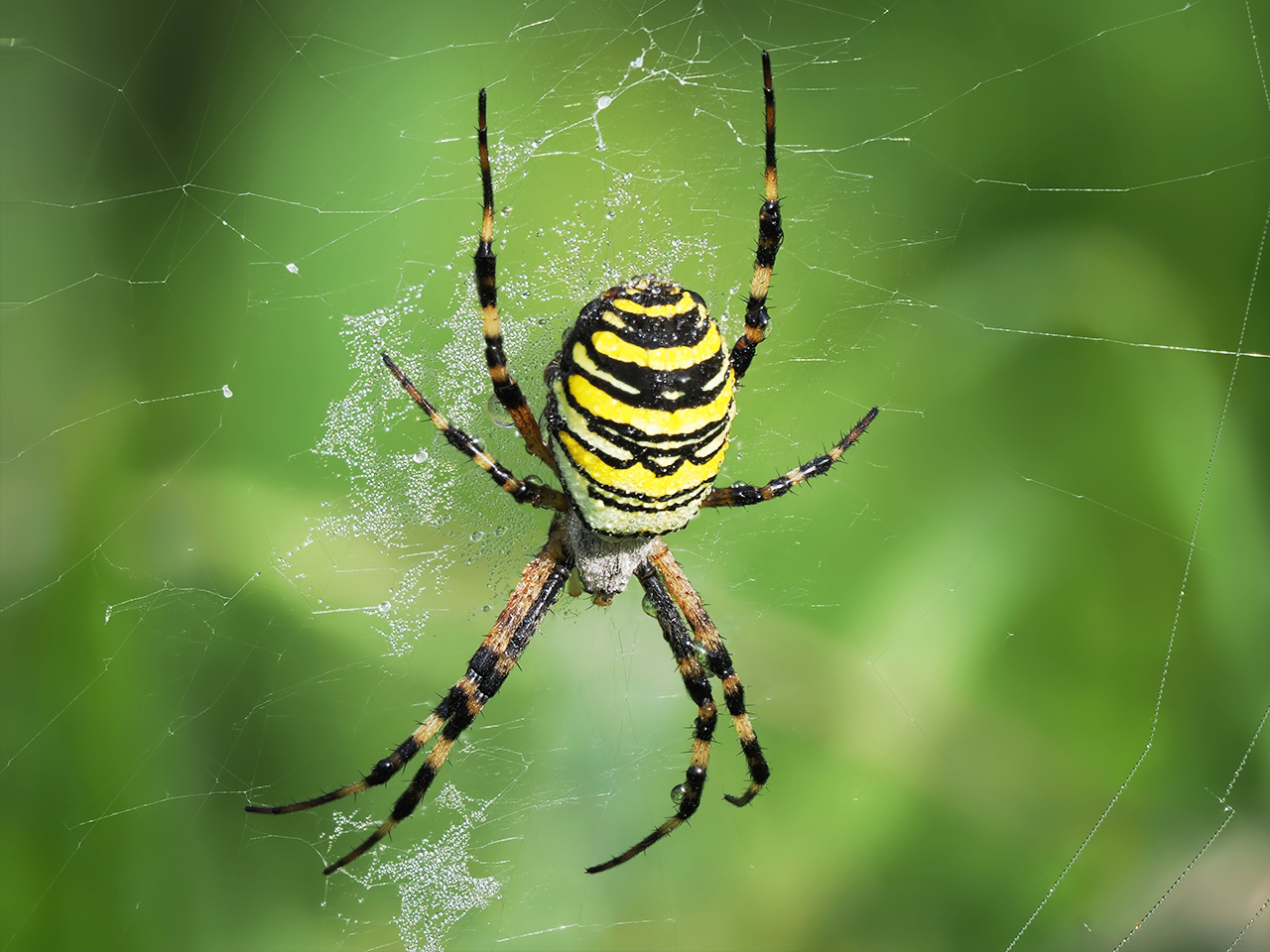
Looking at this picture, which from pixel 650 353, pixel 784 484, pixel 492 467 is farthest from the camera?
pixel 784 484

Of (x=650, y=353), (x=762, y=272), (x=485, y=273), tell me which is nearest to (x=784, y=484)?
(x=762, y=272)

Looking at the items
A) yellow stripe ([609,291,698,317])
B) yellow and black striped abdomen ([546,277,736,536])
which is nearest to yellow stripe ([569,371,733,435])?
yellow and black striped abdomen ([546,277,736,536])

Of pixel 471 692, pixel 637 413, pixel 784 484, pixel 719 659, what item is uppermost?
pixel 637 413

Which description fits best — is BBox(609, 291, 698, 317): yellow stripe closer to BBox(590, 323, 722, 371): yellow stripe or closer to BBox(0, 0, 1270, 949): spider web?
BBox(590, 323, 722, 371): yellow stripe

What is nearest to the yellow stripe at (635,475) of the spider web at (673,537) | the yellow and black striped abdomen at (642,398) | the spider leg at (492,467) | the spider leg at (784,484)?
the yellow and black striped abdomen at (642,398)

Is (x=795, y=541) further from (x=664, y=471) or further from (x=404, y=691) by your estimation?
(x=404, y=691)

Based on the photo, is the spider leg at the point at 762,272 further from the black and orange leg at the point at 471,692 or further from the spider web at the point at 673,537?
the black and orange leg at the point at 471,692

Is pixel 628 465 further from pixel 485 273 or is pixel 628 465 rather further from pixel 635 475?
pixel 485 273
